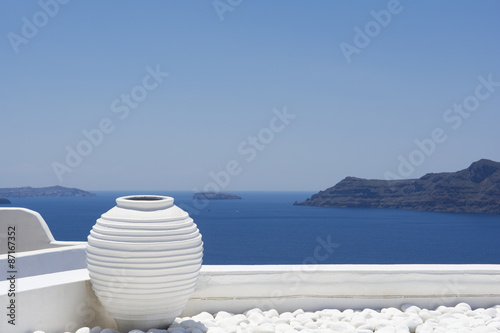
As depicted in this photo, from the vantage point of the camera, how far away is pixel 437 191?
7719cm

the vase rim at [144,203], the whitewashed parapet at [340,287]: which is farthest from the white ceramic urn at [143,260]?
the whitewashed parapet at [340,287]

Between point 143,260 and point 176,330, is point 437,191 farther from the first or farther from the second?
point 143,260

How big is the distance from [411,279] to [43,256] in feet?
10.4

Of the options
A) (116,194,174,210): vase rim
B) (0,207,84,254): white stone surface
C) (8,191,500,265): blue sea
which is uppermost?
(116,194,174,210): vase rim

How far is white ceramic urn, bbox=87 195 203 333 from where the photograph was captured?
2723mm

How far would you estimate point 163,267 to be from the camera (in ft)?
8.97

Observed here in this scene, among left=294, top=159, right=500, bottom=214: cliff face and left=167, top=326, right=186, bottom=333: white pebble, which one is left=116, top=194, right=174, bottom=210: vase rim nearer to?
left=167, top=326, right=186, bottom=333: white pebble

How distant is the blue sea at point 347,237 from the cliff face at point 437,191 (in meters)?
1.70

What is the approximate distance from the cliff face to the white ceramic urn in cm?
7307

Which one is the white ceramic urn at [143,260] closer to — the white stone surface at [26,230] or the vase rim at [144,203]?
the vase rim at [144,203]

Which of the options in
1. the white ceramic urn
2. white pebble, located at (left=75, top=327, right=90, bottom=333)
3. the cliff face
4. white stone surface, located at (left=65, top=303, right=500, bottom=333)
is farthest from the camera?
the cliff face

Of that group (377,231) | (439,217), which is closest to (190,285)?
(377,231)

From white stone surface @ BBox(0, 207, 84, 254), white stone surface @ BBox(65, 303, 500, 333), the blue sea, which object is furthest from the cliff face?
white stone surface @ BBox(65, 303, 500, 333)

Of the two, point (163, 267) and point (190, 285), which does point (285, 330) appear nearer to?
point (190, 285)
